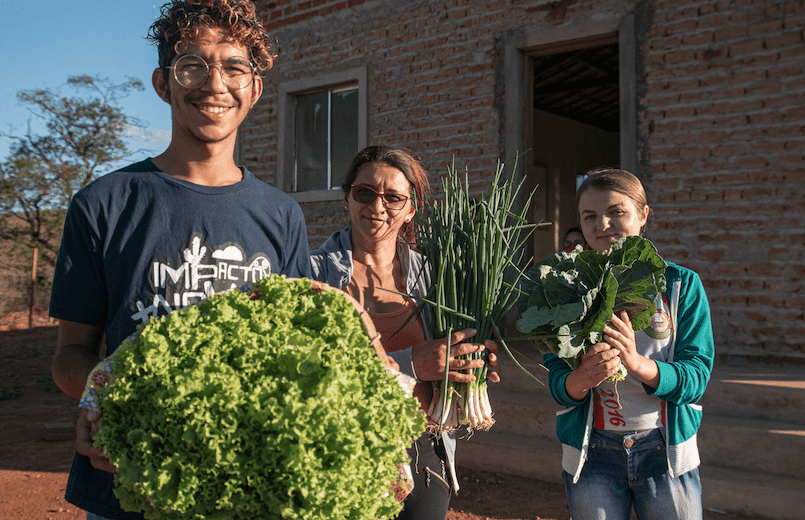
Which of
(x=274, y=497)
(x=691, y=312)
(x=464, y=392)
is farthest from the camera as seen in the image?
(x=691, y=312)

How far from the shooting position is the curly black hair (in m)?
1.39

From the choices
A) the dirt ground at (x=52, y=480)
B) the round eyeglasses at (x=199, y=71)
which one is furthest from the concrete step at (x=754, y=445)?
the round eyeglasses at (x=199, y=71)

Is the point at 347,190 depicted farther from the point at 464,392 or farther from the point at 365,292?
the point at 464,392

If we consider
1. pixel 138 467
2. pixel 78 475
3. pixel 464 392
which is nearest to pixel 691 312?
pixel 464 392

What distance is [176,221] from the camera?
1373 millimetres

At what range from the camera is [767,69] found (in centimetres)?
451

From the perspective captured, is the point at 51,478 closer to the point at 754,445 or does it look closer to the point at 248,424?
the point at 248,424

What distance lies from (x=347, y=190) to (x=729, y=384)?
3.52 m

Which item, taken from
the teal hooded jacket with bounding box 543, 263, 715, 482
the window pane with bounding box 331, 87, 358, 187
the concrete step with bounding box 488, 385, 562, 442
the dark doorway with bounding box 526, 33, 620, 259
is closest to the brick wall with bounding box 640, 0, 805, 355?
the concrete step with bounding box 488, 385, 562, 442

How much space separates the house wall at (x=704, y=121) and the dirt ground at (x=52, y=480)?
1.99 metres

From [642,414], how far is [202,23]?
5.95 feet

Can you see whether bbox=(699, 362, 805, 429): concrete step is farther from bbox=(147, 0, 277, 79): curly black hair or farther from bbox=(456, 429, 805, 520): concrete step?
bbox=(147, 0, 277, 79): curly black hair

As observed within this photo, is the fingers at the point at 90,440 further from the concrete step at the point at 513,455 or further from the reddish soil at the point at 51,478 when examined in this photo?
the concrete step at the point at 513,455

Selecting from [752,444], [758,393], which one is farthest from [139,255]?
[758,393]
